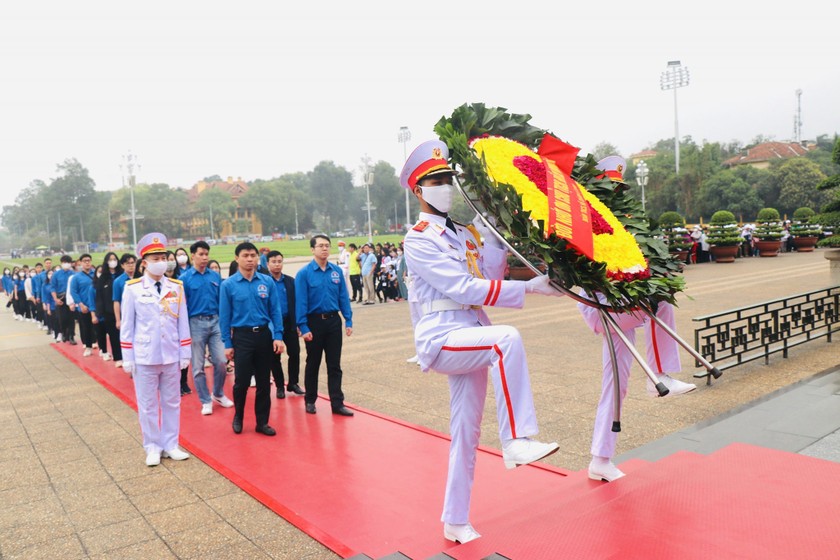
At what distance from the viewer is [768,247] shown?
25.8 m

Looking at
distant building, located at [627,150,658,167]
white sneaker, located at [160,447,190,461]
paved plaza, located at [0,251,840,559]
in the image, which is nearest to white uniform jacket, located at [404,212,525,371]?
paved plaza, located at [0,251,840,559]

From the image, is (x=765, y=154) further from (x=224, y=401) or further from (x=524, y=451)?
(x=524, y=451)

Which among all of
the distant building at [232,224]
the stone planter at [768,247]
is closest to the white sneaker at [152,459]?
the stone planter at [768,247]

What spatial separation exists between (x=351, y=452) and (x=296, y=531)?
131cm

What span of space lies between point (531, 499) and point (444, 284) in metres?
1.55

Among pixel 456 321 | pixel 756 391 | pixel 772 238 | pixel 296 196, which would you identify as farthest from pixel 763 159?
pixel 456 321

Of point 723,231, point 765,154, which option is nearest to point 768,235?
point 723,231

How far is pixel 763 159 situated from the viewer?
64500 millimetres

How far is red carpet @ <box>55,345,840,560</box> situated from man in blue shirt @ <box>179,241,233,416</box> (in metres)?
1.12

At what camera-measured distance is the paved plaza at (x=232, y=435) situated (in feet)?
11.9

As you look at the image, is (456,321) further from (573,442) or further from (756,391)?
(756,391)

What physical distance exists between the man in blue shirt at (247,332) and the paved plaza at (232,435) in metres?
0.38

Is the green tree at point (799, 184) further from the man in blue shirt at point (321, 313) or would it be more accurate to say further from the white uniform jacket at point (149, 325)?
the white uniform jacket at point (149, 325)

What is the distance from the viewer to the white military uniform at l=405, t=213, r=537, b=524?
272cm
